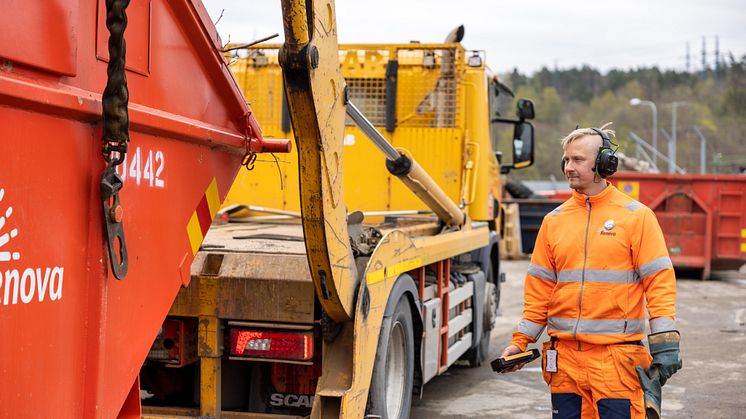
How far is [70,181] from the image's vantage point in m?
2.57

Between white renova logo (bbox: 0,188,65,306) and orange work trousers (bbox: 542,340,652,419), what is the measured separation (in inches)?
91.7

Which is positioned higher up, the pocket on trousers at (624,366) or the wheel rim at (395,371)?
the pocket on trousers at (624,366)

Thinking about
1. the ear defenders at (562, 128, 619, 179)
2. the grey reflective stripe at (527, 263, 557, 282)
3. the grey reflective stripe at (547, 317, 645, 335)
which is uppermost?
the ear defenders at (562, 128, 619, 179)

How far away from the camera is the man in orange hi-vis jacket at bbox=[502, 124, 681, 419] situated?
12.8 ft

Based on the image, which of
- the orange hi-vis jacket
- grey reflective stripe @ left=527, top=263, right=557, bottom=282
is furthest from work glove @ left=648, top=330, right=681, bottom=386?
grey reflective stripe @ left=527, top=263, right=557, bottom=282

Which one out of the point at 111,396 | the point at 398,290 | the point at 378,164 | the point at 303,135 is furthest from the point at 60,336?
the point at 378,164

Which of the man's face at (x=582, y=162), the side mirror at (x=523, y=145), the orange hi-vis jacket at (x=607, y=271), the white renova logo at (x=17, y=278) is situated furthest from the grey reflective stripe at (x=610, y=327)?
the side mirror at (x=523, y=145)

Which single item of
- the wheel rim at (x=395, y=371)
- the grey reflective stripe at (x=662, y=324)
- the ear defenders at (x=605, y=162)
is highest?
the ear defenders at (x=605, y=162)

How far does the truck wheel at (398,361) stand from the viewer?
197 inches

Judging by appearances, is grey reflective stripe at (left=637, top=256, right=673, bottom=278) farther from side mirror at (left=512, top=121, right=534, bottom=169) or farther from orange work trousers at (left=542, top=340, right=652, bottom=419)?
side mirror at (left=512, top=121, right=534, bottom=169)

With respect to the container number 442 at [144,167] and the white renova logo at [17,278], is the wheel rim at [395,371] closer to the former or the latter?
the container number 442 at [144,167]

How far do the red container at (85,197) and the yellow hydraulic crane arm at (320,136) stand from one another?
38 cm

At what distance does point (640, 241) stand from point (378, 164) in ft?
12.7

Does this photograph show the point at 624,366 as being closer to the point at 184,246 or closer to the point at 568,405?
the point at 568,405
